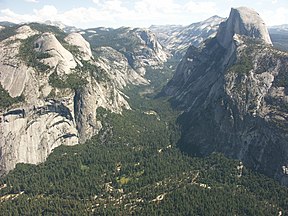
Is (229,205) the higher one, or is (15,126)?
(15,126)

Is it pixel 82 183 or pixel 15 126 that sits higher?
pixel 15 126

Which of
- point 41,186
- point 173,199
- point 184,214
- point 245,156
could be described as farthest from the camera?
point 245,156

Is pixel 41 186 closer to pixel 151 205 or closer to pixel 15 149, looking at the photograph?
pixel 15 149

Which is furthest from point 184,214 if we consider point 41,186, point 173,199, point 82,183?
point 41,186

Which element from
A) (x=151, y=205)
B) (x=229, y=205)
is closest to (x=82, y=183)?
(x=151, y=205)

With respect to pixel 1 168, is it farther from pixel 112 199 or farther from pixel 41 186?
pixel 112 199

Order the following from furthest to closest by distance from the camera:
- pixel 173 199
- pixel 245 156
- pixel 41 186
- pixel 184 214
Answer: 1. pixel 245 156
2. pixel 41 186
3. pixel 173 199
4. pixel 184 214

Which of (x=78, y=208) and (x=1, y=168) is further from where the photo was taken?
(x=1, y=168)

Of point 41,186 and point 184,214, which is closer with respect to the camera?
point 184,214
